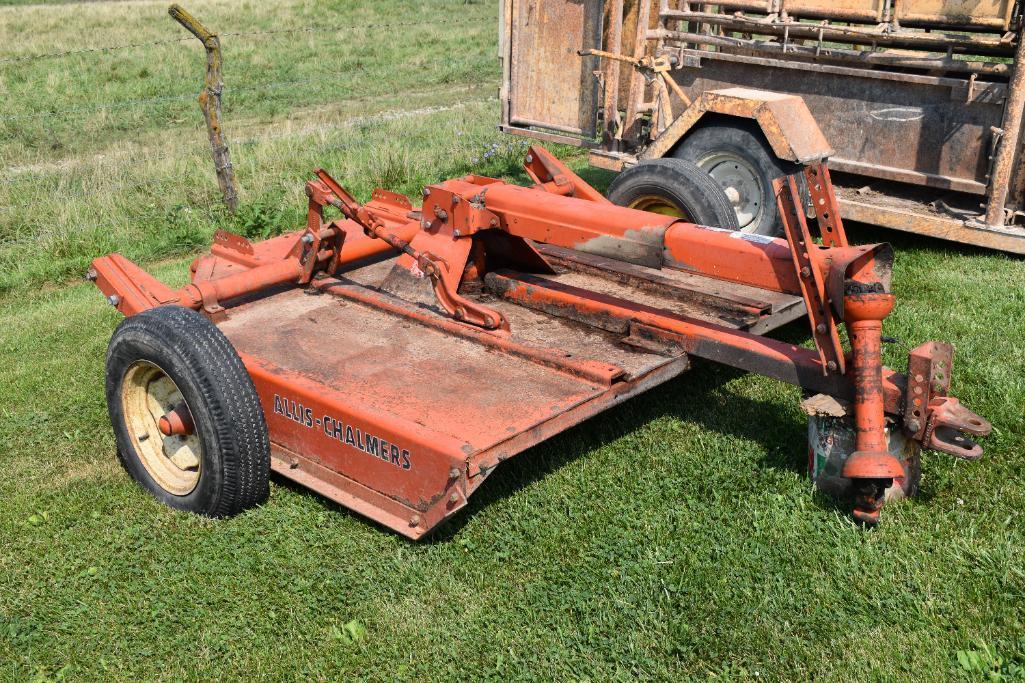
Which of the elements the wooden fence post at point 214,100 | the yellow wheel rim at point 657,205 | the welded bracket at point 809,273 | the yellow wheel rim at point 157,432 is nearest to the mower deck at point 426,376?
the yellow wheel rim at point 157,432

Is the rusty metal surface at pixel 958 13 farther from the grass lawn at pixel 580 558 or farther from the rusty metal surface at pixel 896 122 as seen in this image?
the grass lawn at pixel 580 558

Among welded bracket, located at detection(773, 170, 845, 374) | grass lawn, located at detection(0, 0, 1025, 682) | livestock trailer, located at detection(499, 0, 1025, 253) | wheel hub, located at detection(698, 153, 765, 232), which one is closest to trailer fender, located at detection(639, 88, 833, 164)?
livestock trailer, located at detection(499, 0, 1025, 253)

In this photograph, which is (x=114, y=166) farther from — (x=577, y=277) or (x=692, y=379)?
(x=692, y=379)

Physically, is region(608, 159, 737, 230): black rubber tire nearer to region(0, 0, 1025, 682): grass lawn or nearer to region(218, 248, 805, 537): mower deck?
region(218, 248, 805, 537): mower deck

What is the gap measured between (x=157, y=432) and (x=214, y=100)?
470cm

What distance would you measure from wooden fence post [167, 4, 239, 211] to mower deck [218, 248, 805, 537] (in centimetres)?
350

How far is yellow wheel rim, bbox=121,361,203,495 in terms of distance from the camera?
4414 millimetres

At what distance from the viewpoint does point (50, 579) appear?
3.93 meters

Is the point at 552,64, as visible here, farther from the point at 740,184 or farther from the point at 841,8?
the point at 841,8

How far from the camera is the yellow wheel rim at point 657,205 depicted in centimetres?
612

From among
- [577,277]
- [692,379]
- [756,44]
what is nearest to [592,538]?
[692,379]

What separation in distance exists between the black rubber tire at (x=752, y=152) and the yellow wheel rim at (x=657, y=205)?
0.67 metres

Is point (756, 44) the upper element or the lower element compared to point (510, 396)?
upper

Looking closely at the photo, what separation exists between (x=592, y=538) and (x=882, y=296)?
1.44 meters
